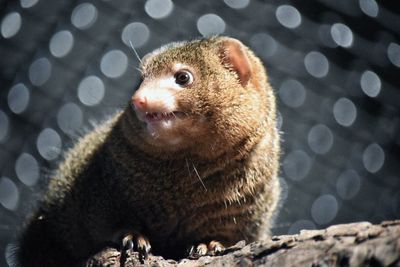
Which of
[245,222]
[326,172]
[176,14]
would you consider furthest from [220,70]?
[326,172]

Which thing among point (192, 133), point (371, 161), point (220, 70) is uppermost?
point (371, 161)

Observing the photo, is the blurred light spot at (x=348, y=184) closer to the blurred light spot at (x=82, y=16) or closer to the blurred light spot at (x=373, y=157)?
the blurred light spot at (x=373, y=157)

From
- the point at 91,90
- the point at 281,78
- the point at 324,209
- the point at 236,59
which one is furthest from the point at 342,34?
the point at 236,59

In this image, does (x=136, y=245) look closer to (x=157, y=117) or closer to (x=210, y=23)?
(x=157, y=117)

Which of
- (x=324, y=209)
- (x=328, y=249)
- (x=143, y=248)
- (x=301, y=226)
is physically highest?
(x=324, y=209)

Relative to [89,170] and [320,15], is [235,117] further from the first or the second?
[320,15]

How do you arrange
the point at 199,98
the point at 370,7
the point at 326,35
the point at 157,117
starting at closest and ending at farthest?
the point at 157,117 < the point at 199,98 < the point at 370,7 < the point at 326,35
